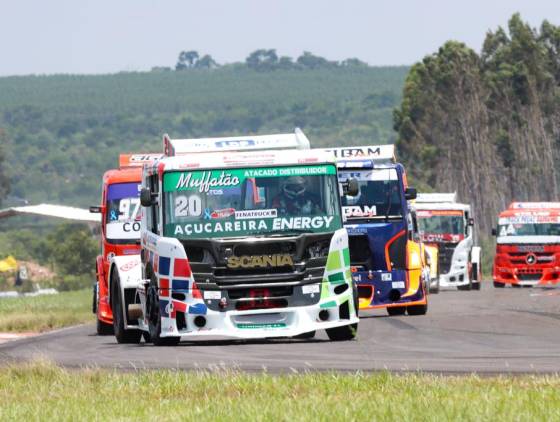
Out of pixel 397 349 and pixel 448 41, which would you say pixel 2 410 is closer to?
pixel 397 349

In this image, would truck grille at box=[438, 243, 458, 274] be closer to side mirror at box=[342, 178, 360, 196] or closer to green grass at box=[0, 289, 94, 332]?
green grass at box=[0, 289, 94, 332]

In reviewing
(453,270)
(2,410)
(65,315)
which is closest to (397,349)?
(2,410)

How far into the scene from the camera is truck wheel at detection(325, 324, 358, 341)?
73.5 feet

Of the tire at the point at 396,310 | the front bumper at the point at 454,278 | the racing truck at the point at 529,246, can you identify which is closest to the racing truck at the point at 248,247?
the tire at the point at 396,310

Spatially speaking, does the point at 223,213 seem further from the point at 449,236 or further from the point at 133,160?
the point at 449,236

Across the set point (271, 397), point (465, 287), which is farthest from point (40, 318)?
point (271, 397)

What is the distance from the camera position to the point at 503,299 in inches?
1629

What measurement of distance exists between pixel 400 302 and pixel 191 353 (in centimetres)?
935

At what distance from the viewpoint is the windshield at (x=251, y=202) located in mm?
21734

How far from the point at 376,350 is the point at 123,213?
9225 mm

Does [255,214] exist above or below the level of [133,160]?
below

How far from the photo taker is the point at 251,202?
71.8 feet

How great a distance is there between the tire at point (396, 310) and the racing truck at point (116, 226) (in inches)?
208

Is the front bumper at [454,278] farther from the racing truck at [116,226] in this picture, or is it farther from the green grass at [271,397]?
the green grass at [271,397]
